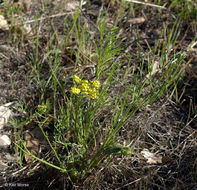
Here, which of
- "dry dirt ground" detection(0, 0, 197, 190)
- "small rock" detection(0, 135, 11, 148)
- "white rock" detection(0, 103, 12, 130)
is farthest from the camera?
"white rock" detection(0, 103, 12, 130)

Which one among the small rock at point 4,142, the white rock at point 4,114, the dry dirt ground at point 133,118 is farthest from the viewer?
the white rock at point 4,114

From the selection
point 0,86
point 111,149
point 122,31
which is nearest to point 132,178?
point 111,149

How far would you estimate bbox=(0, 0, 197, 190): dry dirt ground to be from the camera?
1.87m

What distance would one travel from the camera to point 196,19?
3086 millimetres

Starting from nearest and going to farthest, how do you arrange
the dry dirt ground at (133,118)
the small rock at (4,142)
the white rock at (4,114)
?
the dry dirt ground at (133,118), the small rock at (4,142), the white rock at (4,114)

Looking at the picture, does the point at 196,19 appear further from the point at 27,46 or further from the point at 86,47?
the point at 27,46

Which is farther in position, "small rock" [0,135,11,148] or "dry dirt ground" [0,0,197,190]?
"small rock" [0,135,11,148]

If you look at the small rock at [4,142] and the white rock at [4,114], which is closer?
the small rock at [4,142]

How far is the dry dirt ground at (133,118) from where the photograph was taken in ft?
6.13

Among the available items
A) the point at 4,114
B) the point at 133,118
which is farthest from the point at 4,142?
the point at 133,118

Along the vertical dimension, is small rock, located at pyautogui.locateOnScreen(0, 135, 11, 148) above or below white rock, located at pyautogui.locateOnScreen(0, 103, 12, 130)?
below

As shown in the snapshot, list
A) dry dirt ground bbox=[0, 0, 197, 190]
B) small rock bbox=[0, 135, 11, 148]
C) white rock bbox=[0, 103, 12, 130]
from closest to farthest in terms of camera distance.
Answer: dry dirt ground bbox=[0, 0, 197, 190]
small rock bbox=[0, 135, 11, 148]
white rock bbox=[0, 103, 12, 130]

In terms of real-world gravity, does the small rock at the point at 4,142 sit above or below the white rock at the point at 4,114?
below

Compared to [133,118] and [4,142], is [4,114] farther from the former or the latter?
[133,118]
